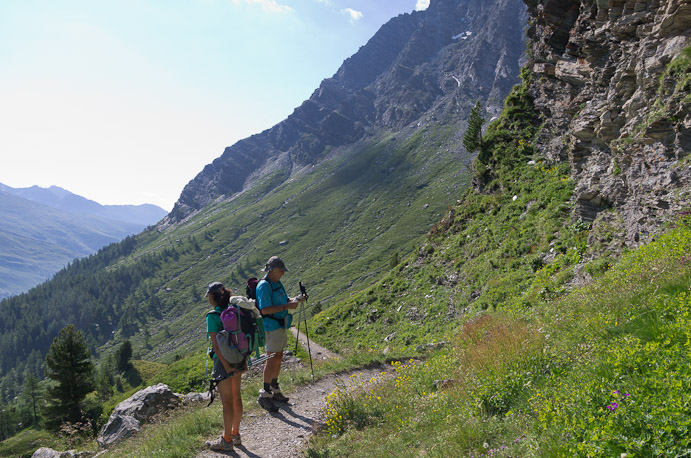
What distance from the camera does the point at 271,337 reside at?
877cm

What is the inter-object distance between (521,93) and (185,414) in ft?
93.6

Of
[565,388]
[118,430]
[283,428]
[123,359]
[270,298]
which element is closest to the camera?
[565,388]

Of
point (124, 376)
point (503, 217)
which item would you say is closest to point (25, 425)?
point (124, 376)

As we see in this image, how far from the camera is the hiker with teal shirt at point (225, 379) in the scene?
7.10 m

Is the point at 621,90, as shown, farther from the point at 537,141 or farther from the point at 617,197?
the point at 537,141

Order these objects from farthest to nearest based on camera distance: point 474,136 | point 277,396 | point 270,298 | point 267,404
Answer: point 474,136 → point 277,396 → point 267,404 → point 270,298

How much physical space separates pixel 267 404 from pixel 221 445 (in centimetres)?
214

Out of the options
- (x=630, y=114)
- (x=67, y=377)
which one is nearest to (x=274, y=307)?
(x=630, y=114)

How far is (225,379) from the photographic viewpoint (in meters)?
7.23

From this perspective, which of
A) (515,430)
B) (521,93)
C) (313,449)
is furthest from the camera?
(521,93)

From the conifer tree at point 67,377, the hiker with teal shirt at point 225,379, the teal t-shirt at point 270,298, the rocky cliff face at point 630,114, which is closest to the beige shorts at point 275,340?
the teal t-shirt at point 270,298

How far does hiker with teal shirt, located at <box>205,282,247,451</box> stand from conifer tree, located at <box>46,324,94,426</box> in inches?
1568

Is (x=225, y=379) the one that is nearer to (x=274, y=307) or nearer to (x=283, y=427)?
(x=274, y=307)

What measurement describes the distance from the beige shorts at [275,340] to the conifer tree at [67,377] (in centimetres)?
3949
